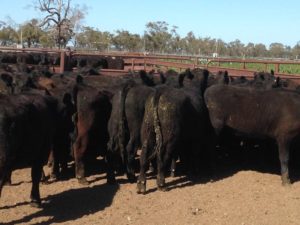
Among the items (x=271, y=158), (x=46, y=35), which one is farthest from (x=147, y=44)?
(x=271, y=158)

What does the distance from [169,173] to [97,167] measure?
4.22ft

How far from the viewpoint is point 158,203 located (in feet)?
20.3

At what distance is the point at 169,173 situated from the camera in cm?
781

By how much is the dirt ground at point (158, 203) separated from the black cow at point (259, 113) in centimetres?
76

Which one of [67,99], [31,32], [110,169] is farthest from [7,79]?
[31,32]

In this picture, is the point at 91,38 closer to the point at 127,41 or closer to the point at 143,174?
the point at 127,41

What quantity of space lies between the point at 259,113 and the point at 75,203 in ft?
11.1

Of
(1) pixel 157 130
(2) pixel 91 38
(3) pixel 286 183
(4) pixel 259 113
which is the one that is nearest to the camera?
(1) pixel 157 130

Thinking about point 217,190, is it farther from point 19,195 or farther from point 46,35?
point 46,35

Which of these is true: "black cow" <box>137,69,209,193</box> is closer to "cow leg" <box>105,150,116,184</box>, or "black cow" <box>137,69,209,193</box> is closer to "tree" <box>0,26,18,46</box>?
"cow leg" <box>105,150,116,184</box>

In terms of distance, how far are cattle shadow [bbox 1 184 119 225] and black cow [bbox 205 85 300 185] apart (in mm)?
2241

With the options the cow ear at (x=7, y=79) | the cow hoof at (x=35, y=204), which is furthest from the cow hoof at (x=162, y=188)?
the cow ear at (x=7, y=79)

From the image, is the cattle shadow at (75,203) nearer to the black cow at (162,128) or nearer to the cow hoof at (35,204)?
the cow hoof at (35,204)

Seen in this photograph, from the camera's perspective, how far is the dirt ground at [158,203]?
18.4ft
